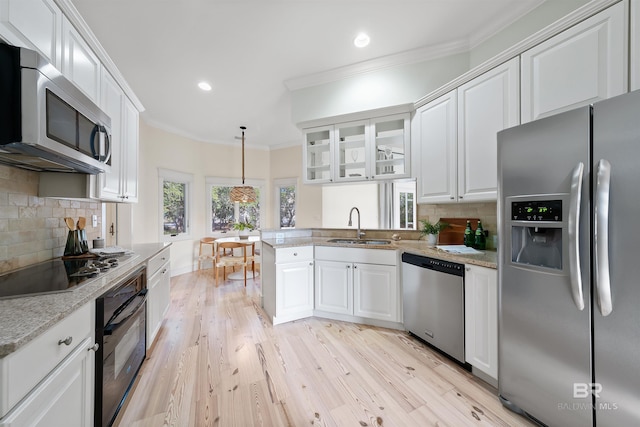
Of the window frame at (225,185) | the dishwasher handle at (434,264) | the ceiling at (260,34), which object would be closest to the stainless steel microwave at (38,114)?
the ceiling at (260,34)

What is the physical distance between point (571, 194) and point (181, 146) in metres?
5.47

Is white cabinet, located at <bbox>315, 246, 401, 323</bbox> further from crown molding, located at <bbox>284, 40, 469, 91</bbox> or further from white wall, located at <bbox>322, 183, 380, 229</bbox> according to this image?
crown molding, located at <bbox>284, 40, 469, 91</bbox>

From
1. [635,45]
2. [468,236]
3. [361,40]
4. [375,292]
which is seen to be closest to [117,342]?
[375,292]

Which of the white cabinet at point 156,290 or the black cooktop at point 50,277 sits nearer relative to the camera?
the black cooktop at point 50,277

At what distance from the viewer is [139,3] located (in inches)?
72.1

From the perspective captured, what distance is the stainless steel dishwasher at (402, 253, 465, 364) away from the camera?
72.6 inches

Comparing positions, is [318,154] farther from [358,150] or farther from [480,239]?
[480,239]

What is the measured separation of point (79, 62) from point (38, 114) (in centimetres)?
87

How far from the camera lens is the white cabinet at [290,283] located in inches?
100

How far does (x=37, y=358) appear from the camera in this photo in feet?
2.48

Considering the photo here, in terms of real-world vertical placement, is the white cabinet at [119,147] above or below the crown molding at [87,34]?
below

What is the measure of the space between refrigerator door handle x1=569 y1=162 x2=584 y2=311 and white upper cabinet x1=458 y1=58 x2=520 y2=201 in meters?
0.62

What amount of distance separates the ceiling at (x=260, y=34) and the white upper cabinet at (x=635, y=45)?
37.1 inches

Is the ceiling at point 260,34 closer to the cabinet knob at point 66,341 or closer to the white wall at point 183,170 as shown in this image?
the white wall at point 183,170
